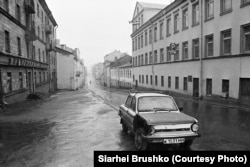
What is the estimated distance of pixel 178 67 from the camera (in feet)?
82.0

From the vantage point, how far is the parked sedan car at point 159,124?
5566 mm

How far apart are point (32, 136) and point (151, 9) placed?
35652mm

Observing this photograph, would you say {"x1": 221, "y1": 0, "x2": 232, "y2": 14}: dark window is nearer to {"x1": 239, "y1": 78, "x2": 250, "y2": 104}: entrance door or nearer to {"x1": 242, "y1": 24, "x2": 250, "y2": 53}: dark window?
{"x1": 242, "y1": 24, "x2": 250, "y2": 53}: dark window

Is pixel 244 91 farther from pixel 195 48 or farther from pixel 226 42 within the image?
pixel 195 48

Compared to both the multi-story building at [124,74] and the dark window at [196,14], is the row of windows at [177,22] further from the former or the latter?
the multi-story building at [124,74]

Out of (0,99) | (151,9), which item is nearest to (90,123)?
(0,99)

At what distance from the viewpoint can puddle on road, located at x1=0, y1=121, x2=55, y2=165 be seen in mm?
6749

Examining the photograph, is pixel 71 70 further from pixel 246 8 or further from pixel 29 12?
pixel 246 8

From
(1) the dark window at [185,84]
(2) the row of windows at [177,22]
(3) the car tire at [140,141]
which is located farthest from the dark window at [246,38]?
(3) the car tire at [140,141]

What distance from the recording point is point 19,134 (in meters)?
8.58

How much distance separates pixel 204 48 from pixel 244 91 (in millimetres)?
6208

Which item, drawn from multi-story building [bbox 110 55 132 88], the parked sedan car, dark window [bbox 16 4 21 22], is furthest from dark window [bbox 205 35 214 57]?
multi-story building [bbox 110 55 132 88]

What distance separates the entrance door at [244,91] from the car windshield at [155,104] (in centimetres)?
1033

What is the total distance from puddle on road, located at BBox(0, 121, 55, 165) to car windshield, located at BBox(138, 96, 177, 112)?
4.16 meters
